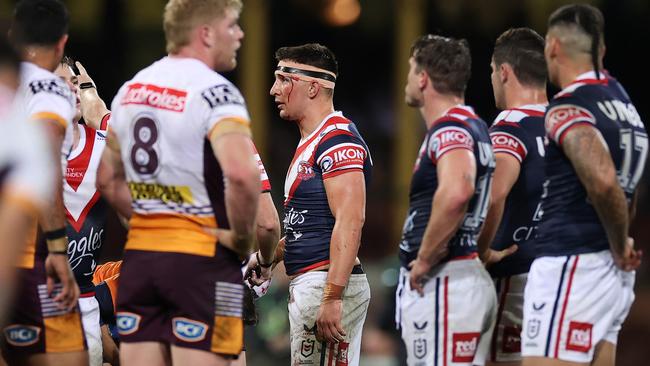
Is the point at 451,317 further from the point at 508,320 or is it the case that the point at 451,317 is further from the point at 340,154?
the point at 340,154

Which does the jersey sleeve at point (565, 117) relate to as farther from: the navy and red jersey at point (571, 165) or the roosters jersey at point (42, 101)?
the roosters jersey at point (42, 101)

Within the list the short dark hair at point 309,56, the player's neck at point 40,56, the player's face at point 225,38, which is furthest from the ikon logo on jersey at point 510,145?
the player's neck at point 40,56

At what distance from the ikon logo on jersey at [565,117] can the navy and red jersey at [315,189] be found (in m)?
1.33

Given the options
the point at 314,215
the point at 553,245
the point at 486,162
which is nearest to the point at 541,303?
the point at 553,245

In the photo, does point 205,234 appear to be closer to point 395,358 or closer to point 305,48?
point 305,48

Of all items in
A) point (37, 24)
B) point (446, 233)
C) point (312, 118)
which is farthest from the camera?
point (312, 118)

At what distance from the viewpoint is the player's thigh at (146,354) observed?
4.89m

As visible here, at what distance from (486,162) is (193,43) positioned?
1.62 metres

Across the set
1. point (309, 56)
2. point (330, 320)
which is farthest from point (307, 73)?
point (330, 320)

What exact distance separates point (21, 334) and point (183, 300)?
0.95m

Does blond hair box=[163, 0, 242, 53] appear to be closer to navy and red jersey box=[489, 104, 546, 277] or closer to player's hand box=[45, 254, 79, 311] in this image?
player's hand box=[45, 254, 79, 311]

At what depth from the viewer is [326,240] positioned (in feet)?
20.8

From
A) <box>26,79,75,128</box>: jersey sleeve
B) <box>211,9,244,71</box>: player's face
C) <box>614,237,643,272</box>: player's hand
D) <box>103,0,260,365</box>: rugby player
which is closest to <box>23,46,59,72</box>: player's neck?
<box>26,79,75,128</box>: jersey sleeve

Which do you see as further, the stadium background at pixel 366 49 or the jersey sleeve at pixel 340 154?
the stadium background at pixel 366 49
